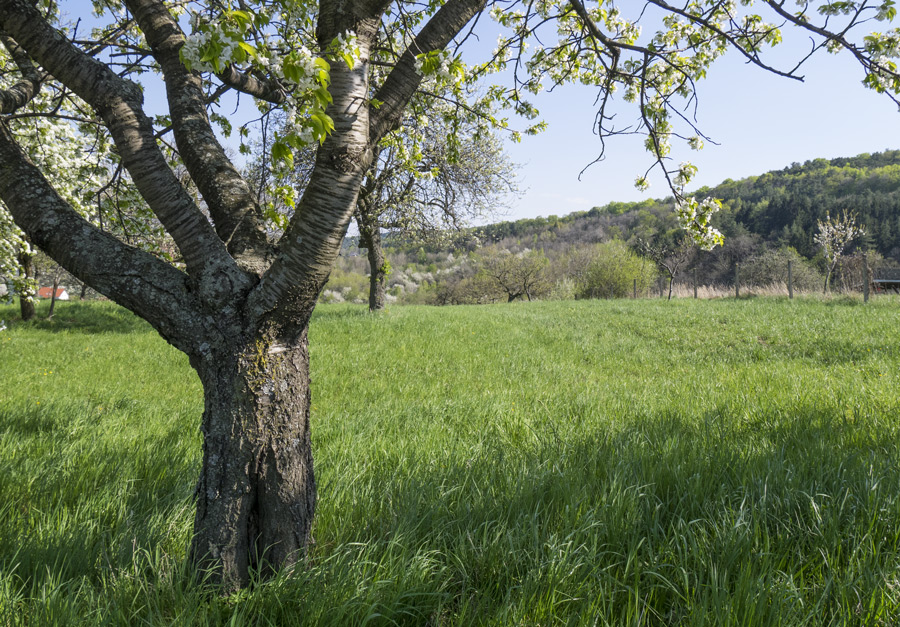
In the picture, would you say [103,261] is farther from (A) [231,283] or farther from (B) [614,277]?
(B) [614,277]

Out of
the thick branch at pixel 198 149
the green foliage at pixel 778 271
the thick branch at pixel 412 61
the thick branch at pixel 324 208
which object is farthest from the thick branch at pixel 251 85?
the green foliage at pixel 778 271

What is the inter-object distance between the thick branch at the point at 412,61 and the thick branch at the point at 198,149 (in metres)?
0.76

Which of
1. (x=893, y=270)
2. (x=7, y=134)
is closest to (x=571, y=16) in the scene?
(x=7, y=134)

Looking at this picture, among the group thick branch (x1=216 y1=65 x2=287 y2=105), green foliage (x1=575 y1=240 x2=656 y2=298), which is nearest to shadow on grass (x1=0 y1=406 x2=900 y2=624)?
thick branch (x1=216 y1=65 x2=287 y2=105)

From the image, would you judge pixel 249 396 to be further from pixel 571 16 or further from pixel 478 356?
pixel 478 356

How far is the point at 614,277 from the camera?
40281 mm

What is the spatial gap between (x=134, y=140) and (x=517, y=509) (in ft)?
8.21

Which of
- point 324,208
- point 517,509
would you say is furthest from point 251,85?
point 517,509

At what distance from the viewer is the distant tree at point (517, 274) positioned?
39.6 m

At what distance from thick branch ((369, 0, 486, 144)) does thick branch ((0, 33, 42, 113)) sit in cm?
196

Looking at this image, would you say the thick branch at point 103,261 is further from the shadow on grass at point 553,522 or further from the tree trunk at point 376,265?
the tree trunk at point 376,265

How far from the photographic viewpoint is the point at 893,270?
37.1m

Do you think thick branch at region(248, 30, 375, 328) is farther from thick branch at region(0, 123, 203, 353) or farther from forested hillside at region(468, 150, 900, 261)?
forested hillside at region(468, 150, 900, 261)

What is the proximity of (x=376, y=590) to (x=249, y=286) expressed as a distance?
132cm
